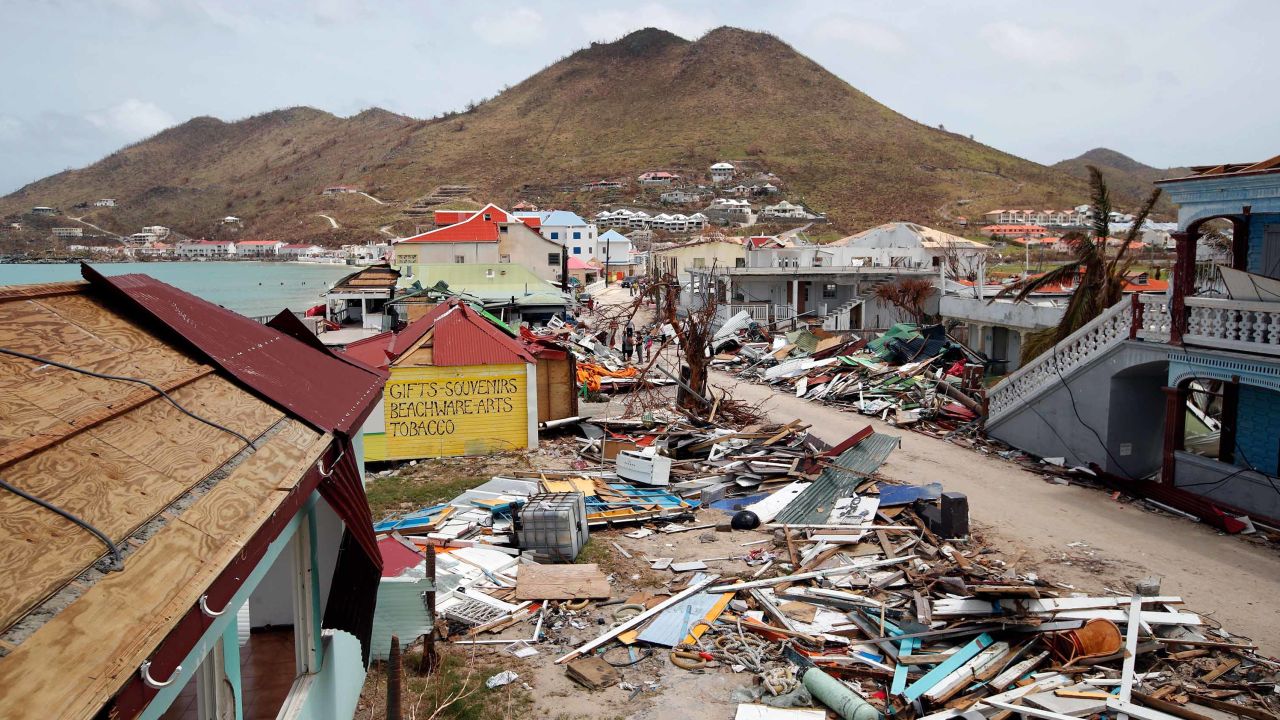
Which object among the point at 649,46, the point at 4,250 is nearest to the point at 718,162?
the point at 649,46

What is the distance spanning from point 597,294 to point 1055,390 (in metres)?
46.6

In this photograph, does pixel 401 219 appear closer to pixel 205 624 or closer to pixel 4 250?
pixel 4 250

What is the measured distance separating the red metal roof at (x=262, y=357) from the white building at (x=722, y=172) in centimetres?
12307

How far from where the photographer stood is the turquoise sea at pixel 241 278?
76.6 metres

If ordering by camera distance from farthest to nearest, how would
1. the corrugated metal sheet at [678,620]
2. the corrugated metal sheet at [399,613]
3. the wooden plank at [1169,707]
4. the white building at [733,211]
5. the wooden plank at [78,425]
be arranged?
the white building at [733,211] → the corrugated metal sheet at [678,620] → the corrugated metal sheet at [399,613] → the wooden plank at [1169,707] → the wooden plank at [78,425]

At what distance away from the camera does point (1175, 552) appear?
42.8 ft

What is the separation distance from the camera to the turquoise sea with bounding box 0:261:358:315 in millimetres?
76625

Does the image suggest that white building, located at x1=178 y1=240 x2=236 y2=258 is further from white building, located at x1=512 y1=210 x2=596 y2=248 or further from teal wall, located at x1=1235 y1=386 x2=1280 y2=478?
teal wall, located at x1=1235 y1=386 x2=1280 y2=478

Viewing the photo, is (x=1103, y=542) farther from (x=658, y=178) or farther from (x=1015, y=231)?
(x=658, y=178)

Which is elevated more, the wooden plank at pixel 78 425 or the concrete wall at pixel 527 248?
the concrete wall at pixel 527 248

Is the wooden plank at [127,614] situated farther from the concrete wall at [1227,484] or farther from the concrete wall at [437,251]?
the concrete wall at [437,251]

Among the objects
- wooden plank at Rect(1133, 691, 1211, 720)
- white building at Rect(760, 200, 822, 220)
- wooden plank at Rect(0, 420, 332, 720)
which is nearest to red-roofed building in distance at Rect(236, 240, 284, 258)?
white building at Rect(760, 200, 822, 220)

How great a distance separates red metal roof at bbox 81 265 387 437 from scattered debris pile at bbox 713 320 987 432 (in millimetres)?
17408

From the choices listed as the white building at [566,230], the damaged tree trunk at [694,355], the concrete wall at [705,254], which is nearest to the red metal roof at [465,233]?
the concrete wall at [705,254]
